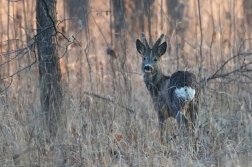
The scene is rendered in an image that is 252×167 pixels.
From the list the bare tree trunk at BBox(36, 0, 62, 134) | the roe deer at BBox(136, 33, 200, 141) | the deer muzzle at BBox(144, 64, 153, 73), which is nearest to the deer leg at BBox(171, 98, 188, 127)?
the roe deer at BBox(136, 33, 200, 141)

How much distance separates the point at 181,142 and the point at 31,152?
1.47 meters

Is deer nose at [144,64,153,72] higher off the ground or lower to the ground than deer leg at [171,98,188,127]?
higher

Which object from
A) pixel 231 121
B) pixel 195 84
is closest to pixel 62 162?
pixel 195 84

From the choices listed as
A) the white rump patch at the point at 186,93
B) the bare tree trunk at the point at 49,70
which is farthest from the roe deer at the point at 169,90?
the bare tree trunk at the point at 49,70

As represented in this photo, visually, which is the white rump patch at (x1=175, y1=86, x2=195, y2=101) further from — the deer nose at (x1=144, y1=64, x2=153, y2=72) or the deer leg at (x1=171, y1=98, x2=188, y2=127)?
the deer nose at (x1=144, y1=64, x2=153, y2=72)

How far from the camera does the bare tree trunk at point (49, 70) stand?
6.50m

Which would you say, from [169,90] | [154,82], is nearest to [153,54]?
[154,82]

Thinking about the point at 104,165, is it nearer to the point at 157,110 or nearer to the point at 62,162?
the point at 62,162

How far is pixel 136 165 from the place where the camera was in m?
5.54

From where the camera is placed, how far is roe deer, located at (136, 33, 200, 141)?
244 inches

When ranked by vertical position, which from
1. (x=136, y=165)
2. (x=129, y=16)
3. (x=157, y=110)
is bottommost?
(x=136, y=165)

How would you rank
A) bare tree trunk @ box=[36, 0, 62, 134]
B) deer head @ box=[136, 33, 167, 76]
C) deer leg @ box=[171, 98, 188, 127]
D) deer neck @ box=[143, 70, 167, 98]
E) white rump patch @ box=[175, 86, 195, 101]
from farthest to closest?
deer head @ box=[136, 33, 167, 76], deer neck @ box=[143, 70, 167, 98], bare tree trunk @ box=[36, 0, 62, 134], deer leg @ box=[171, 98, 188, 127], white rump patch @ box=[175, 86, 195, 101]

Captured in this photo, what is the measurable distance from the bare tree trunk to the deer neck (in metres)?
1.10

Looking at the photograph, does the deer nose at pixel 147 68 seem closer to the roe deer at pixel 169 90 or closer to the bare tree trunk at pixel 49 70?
the roe deer at pixel 169 90
